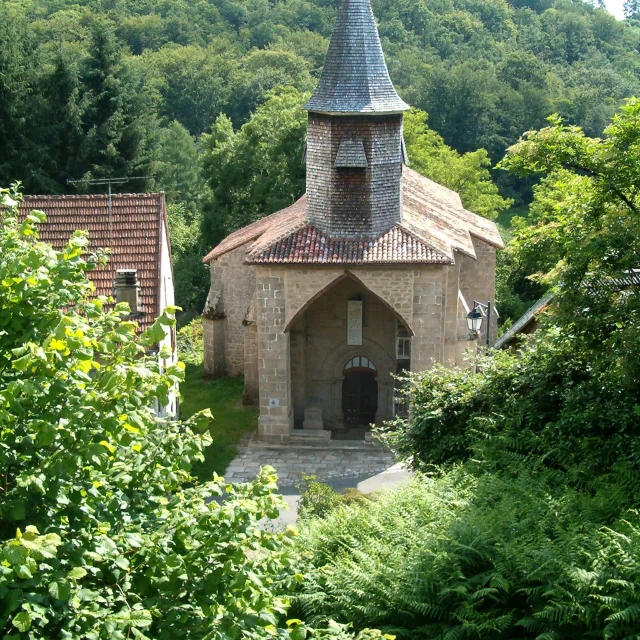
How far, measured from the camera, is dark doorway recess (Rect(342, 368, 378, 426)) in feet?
99.8

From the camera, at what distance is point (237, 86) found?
77562 millimetres

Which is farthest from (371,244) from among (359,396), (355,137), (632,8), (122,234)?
(632,8)

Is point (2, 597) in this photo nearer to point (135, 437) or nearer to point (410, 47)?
point (135, 437)

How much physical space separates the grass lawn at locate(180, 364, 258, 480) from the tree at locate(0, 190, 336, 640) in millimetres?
16710

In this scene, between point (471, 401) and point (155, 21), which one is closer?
point (471, 401)

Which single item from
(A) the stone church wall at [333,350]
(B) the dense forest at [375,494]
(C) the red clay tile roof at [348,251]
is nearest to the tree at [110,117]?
(A) the stone church wall at [333,350]

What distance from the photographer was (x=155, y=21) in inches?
3438

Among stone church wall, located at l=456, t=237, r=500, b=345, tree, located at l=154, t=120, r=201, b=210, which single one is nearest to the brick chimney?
stone church wall, located at l=456, t=237, r=500, b=345

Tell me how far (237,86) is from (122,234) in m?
55.2

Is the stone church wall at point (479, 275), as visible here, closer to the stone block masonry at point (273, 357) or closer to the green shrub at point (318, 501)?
the stone block masonry at point (273, 357)

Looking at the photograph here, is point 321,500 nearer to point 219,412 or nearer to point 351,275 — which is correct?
point 351,275

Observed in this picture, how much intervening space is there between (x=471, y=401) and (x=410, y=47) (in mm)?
73466

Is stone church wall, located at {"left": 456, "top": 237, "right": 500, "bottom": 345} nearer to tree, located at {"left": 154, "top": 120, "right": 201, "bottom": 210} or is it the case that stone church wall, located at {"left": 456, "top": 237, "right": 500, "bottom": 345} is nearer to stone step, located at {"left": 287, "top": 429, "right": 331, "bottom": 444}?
stone step, located at {"left": 287, "top": 429, "right": 331, "bottom": 444}

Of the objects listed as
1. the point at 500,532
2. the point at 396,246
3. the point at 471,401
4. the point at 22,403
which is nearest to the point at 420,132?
the point at 396,246
